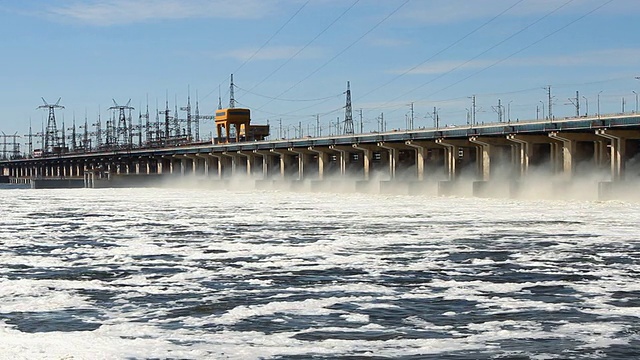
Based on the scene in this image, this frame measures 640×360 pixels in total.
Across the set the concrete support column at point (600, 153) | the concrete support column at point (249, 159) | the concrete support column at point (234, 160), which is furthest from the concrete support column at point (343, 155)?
the concrete support column at point (600, 153)

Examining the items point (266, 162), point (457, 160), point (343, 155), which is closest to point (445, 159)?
point (457, 160)

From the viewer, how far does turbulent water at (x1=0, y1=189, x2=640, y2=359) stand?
1493 cm

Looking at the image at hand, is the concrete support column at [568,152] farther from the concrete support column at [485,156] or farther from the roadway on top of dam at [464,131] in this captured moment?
the concrete support column at [485,156]

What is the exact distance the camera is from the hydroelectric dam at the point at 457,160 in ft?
242

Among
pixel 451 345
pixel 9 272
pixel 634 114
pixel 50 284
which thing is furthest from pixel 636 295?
pixel 634 114

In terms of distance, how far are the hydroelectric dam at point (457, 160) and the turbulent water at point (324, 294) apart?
1436 inches

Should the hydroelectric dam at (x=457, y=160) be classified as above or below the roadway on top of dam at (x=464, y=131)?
below

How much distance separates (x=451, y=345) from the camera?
14789mm

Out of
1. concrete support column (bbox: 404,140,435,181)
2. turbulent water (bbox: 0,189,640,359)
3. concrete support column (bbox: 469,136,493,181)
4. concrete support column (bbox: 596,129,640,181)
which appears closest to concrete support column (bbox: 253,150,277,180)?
concrete support column (bbox: 404,140,435,181)

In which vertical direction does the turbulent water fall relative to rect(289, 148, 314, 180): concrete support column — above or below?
below

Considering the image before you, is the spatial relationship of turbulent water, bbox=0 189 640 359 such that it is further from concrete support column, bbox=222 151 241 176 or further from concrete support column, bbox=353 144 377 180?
concrete support column, bbox=222 151 241 176

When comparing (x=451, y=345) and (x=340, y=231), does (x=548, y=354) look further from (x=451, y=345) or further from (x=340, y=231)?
(x=340, y=231)

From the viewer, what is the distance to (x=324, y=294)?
2047cm

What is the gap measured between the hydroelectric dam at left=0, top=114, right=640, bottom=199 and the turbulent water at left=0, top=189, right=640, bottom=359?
36.5m
